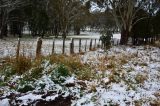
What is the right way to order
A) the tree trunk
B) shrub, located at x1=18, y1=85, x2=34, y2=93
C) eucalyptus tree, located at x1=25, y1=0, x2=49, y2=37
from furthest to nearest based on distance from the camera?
eucalyptus tree, located at x1=25, y1=0, x2=49, y2=37 → the tree trunk → shrub, located at x1=18, y1=85, x2=34, y2=93

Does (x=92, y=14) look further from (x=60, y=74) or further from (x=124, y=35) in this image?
(x=60, y=74)

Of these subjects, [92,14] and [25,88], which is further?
[92,14]

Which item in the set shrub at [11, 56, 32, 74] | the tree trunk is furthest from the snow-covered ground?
the tree trunk

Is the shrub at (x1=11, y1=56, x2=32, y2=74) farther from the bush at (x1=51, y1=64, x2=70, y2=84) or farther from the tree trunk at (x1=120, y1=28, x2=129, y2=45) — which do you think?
the tree trunk at (x1=120, y1=28, x2=129, y2=45)

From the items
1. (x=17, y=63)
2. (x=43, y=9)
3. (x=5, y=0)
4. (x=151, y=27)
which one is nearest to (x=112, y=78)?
(x=17, y=63)

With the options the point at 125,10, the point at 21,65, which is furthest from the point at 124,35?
the point at 21,65

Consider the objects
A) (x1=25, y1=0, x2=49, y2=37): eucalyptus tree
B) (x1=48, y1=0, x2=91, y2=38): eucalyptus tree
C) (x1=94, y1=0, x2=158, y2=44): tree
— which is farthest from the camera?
(x1=48, y1=0, x2=91, y2=38): eucalyptus tree

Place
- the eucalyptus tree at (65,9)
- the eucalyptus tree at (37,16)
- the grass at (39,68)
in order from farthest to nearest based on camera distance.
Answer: the eucalyptus tree at (65,9)
the eucalyptus tree at (37,16)
the grass at (39,68)

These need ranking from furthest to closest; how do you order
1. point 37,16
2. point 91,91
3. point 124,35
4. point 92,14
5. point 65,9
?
point 65,9 → point 37,16 → point 92,14 → point 124,35 → point 91,91

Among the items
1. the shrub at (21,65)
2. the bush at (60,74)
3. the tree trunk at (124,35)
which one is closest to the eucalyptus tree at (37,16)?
the tree trunk at (124,35)

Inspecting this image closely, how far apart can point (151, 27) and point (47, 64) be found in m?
33.6

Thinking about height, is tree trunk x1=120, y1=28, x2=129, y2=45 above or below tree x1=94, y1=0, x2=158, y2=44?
below

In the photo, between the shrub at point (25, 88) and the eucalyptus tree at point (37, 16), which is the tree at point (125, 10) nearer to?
the eucalyptus tree at point (37, 16)

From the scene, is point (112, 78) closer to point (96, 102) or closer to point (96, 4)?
point (96, 102)
